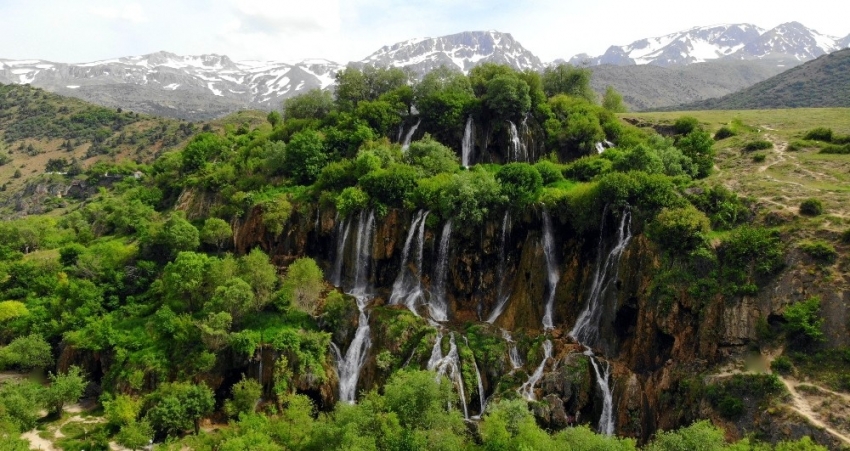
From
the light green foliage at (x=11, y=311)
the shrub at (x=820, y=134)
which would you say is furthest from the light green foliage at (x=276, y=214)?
the shrub at (x=820, y=134)

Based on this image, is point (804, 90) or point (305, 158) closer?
Result: point (305, 158)

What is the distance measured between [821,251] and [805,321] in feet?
16.8

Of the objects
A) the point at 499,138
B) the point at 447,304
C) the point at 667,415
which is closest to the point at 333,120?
the point at 499,138

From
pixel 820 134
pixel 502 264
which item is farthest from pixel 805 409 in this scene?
pixel 820 134

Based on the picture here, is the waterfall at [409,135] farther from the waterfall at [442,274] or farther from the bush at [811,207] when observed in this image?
the bush at [811,207]

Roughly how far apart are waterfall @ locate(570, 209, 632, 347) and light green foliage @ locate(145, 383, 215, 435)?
87.4 feet

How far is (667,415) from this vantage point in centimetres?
2958

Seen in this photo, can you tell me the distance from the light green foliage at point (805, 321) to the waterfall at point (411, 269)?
25778 millimetres

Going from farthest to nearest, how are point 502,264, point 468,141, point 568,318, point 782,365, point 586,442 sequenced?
point 468,141
point 502,264
point 568,318
point 782,365
point 586,442

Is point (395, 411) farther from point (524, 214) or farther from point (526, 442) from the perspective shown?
point (524, 214)

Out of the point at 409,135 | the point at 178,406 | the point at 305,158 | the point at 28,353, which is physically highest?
the point at 409,135

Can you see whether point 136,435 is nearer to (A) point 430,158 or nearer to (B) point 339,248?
(B) point 339,248

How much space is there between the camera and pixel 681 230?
33531mm

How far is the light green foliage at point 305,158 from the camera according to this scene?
5562 centimetres
